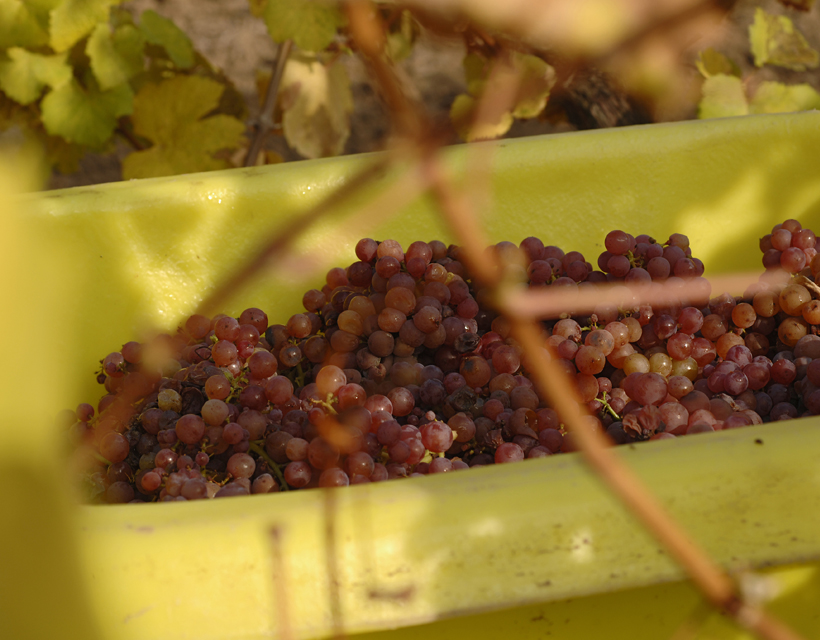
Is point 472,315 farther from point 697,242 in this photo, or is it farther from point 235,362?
point 697,242

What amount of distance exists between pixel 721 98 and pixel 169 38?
124 centimetres

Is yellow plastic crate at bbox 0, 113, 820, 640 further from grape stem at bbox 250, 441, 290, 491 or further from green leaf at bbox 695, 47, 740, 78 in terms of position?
green leaf at bbox 695, 47, 740, 78

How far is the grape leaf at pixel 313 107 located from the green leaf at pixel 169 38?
23 cm

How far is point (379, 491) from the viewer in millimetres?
487

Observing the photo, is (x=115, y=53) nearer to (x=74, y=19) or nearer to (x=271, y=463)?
(x=74, y=19)

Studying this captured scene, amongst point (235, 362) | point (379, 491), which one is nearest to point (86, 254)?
point (235, 362)

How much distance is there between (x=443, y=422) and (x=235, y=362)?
29 centimetres

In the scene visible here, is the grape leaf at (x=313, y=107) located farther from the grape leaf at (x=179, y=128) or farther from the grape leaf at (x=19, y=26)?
the grape leaf at (x=19, y=26)

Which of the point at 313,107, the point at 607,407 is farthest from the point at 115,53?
the point at 607,407

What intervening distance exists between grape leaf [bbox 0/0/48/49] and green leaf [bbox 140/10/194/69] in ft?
0.68

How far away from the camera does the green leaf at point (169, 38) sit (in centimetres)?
142

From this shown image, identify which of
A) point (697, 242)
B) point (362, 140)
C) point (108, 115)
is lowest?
point (697, 242)

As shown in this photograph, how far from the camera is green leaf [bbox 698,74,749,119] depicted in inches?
55.8

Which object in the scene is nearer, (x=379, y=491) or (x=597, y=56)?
(x=597, y=56)
